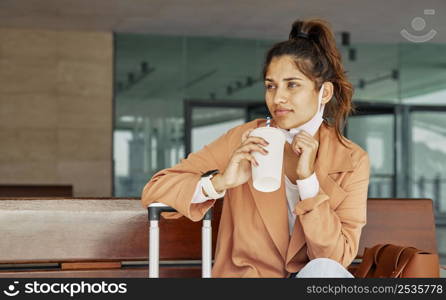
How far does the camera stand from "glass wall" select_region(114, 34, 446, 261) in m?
8.27

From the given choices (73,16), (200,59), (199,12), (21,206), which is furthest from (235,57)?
(21,206)

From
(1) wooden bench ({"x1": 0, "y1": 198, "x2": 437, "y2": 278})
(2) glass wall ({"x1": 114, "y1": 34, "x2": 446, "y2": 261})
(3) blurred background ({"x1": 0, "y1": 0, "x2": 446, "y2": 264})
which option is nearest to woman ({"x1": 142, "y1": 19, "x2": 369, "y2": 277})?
(1) wooden bench ({"x1": 0, "y1": 198, "x2": 437, "y2": 278})

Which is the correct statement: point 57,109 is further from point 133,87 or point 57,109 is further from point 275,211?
point 275,211

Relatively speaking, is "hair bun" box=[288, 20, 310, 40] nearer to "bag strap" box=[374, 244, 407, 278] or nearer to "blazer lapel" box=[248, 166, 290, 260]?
"blazer lapel" box=[248, 166, 290, 260]

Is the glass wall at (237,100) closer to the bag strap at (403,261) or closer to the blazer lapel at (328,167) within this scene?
the blazer lapel at (328,167)

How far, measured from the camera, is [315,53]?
1.73 metres

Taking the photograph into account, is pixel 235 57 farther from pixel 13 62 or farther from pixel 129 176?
pixel 13 62

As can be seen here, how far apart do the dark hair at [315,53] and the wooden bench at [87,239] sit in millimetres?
674

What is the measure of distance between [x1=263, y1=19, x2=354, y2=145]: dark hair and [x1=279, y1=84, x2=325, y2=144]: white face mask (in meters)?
0.05

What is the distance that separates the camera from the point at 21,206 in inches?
83.8

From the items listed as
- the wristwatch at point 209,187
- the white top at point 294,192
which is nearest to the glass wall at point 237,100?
the white top at point 294,192

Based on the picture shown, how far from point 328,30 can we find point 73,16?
594 centimetres

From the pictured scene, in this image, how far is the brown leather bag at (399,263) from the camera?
1.69 metres

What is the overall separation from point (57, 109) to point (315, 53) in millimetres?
6749
